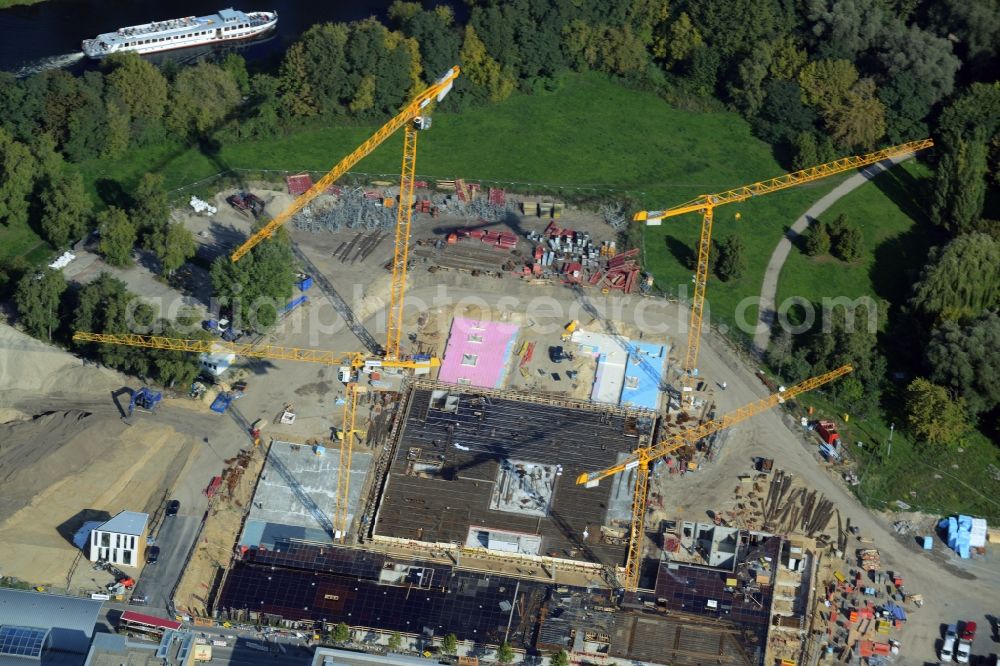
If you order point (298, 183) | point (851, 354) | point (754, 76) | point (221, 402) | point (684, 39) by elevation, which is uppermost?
point (684, 39)

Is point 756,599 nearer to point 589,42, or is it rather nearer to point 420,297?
point 420,297

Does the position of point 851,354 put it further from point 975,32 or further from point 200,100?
point 200,100

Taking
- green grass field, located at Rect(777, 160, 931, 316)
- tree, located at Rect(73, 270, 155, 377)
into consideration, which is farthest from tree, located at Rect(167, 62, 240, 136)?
green grass field, located at Rect(777, 160, 931, 316)

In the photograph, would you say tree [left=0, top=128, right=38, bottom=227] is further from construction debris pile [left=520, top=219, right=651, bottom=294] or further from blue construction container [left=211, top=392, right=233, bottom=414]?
construction debris pile [left=520, top=219, right=651, bottom=294]

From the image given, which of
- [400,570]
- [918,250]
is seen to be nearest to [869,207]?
[918,250]

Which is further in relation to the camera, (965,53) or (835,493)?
(965,53)

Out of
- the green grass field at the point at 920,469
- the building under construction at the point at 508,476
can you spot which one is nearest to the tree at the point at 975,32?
the green grass field at the point at 920,469

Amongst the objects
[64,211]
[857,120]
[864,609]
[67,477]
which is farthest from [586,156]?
Result: [67,477]

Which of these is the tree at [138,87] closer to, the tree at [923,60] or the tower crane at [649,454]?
the tower crane at [649,454]
